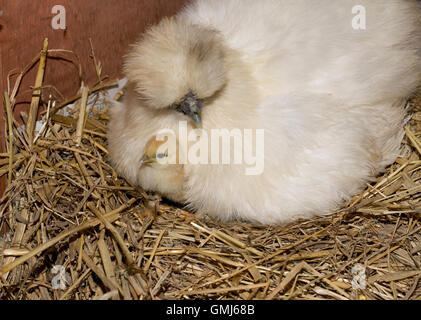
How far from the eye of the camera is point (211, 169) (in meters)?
2.13

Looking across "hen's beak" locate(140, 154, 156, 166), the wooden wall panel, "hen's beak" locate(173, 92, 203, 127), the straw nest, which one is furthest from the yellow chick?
the wooden wall panel

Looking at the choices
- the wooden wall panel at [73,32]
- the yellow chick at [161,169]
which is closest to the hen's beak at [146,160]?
the yellow chick at [161,169]

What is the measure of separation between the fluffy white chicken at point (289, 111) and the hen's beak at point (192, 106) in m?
0.07

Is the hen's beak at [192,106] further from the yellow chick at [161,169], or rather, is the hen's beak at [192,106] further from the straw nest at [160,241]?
the straw nest at [160,241]

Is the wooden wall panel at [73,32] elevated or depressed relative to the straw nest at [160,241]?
elevated

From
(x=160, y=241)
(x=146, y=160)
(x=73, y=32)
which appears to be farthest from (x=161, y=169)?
(x=73, y=32)

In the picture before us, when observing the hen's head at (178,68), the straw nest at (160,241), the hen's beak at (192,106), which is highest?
the hen's head at (178,68)

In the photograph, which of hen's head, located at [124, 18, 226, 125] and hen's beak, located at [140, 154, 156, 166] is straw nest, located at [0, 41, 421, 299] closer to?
hen's beak, located at [140, 154, 156, 166]

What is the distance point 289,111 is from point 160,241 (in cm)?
78

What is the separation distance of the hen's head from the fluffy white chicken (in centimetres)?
3

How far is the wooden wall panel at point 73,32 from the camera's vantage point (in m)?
2.13
